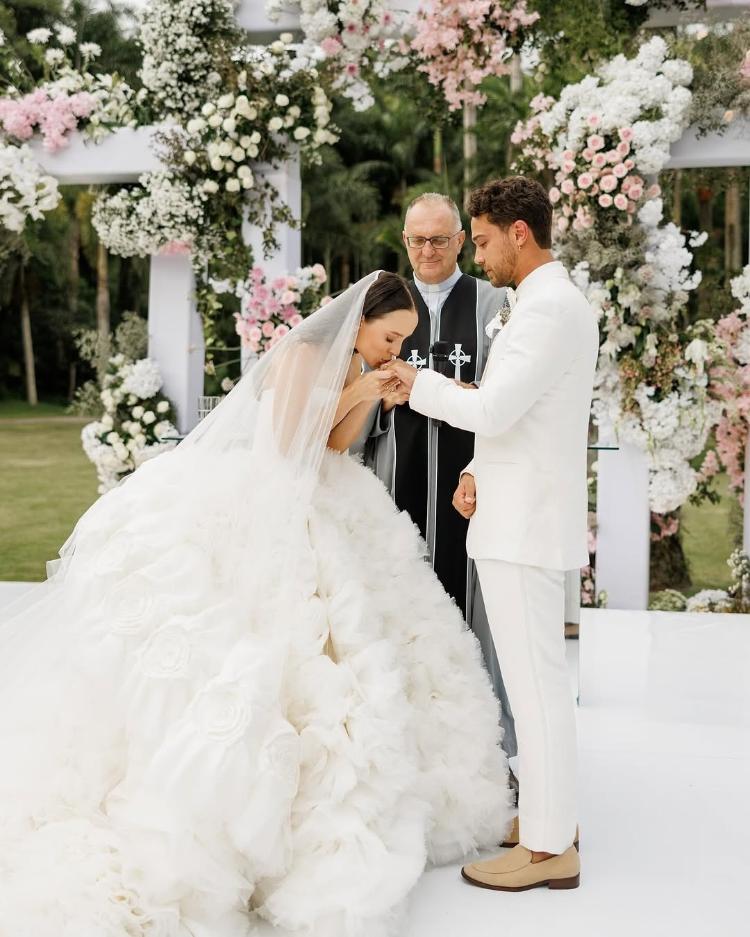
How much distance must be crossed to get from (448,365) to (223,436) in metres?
1.09

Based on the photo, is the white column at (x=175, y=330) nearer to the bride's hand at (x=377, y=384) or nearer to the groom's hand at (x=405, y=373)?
the bride's hand at (x=377, y=384)

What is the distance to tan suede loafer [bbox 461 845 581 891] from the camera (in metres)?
2.73

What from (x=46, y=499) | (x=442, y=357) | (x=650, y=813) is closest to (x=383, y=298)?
(x=442, y=357)

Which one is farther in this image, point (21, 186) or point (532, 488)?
point (21, 186)

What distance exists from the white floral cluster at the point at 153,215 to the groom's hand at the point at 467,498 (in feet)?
12.7

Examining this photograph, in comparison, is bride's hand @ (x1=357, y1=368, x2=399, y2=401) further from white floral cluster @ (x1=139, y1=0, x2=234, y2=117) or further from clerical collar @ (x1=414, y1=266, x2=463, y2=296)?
white floral cluster @ (x1=139, y1=0, x2=234, y2=117)

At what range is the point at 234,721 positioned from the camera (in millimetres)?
2459

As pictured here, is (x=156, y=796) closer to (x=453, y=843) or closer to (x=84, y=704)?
(x=84, y=704)

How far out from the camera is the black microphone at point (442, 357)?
3795mm

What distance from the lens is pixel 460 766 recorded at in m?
2.91

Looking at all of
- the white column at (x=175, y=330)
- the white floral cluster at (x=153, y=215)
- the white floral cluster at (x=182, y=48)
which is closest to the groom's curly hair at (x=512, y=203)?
the white floral cluster at (x=153, y=215)

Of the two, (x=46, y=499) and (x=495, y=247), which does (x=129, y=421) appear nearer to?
(x=495, y=247)

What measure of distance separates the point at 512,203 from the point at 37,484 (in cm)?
1325

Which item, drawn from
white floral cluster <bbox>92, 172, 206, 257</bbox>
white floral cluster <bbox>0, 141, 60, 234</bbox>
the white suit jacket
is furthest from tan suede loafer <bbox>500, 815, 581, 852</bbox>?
white floral cluster <bbox>0, 141, 60, 234</bbox>
